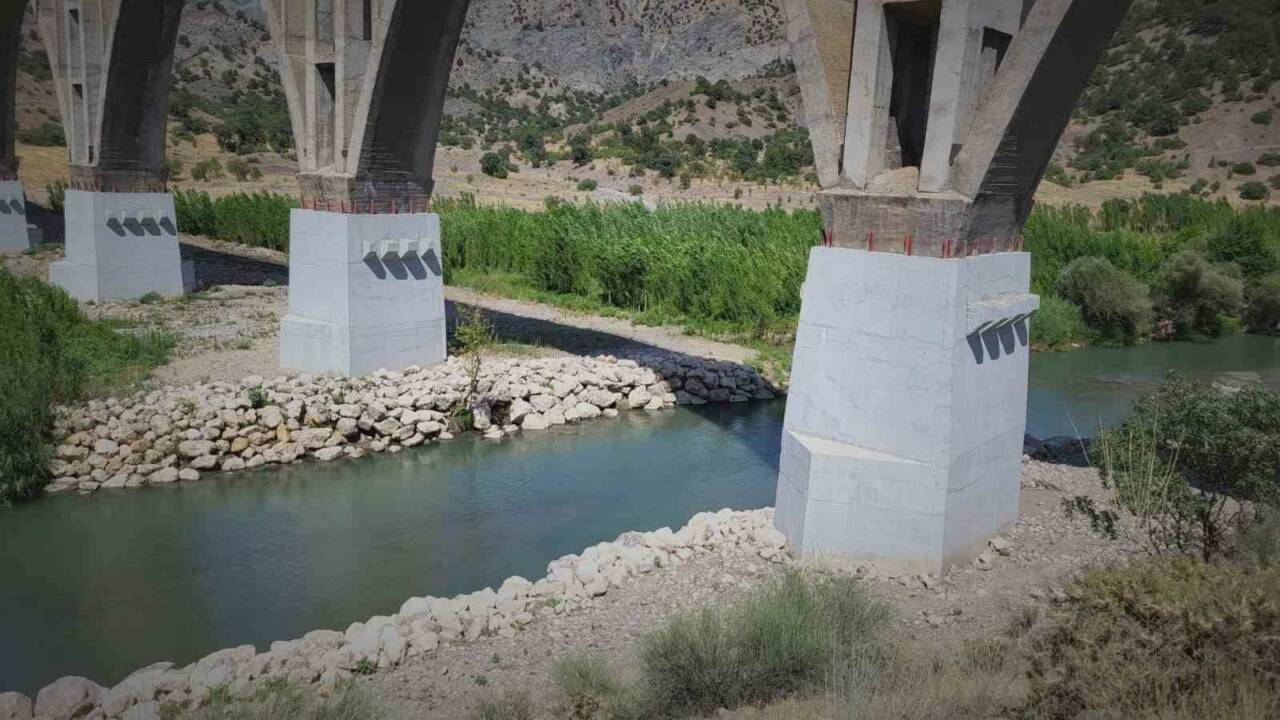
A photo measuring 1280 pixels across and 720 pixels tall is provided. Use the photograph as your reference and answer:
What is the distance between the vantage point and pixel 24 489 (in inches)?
377

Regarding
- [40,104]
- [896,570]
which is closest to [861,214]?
[896,570]

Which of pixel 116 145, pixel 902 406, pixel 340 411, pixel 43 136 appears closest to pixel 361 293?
pixel 340 411

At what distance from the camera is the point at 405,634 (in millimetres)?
6172

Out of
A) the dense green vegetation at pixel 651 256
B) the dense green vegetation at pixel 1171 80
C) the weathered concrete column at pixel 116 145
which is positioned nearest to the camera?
the weathered concrete column at pixel 116 145

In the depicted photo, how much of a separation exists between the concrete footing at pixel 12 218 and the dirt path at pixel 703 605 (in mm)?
21305

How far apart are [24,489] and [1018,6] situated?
1027 centimetres

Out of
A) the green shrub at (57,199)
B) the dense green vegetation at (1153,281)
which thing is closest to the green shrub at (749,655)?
the dense green vegetation at (1153,281)

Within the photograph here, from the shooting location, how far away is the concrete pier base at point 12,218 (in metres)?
22.0

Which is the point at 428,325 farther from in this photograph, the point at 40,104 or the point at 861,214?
the point at 40,104

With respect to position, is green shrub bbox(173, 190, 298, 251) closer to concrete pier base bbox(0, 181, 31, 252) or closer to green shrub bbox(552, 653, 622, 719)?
concrete pier base bbox(0, 181, 31, 252)

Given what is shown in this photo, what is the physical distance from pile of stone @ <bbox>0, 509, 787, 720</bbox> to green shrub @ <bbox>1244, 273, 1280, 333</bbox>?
17998mm

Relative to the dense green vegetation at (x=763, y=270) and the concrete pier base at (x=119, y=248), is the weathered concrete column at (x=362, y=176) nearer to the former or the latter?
the concrete pier base at (x=119, y=248)

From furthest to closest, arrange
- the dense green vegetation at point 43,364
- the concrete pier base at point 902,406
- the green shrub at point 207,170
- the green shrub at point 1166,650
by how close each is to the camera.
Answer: the green shrub at point 207,170 < the dense green vegetation at point 43,364 < the concrete pier base at point 902,406 < the green shrub at point 1166,650

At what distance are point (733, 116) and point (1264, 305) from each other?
111ft
